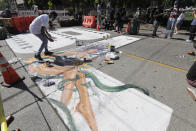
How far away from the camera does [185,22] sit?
11.5 meters

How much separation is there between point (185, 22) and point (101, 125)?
1405 cm

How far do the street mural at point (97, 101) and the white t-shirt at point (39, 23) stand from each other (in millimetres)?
1487

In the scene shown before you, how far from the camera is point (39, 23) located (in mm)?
4168

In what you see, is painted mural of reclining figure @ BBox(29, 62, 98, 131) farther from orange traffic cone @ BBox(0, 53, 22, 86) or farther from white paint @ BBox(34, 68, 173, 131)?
orange traffic cone @ BBox(0, 53, 22, 86)

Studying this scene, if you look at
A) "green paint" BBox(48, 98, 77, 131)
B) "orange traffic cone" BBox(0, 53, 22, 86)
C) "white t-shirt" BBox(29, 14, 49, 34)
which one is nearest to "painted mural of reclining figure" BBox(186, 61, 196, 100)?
"green paint" BBox(48, 98, 77, 131)

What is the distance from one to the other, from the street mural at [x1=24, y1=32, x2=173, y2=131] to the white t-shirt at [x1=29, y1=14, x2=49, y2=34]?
1.49m

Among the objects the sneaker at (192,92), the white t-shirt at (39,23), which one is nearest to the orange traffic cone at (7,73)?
the white t-shirt at (39,23)

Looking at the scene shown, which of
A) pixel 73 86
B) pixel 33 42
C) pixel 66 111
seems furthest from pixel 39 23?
pixel 66 111

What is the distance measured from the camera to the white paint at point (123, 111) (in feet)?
6.28

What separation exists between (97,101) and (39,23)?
11.8 feet

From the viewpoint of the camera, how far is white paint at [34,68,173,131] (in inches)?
75.4

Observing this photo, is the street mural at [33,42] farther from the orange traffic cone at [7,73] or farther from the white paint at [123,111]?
the white paint at [123,111]

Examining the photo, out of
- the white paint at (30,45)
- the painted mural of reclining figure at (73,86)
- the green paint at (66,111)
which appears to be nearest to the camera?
the green paint at (66,111)

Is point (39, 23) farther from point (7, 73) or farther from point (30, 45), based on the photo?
point (30, 45)
